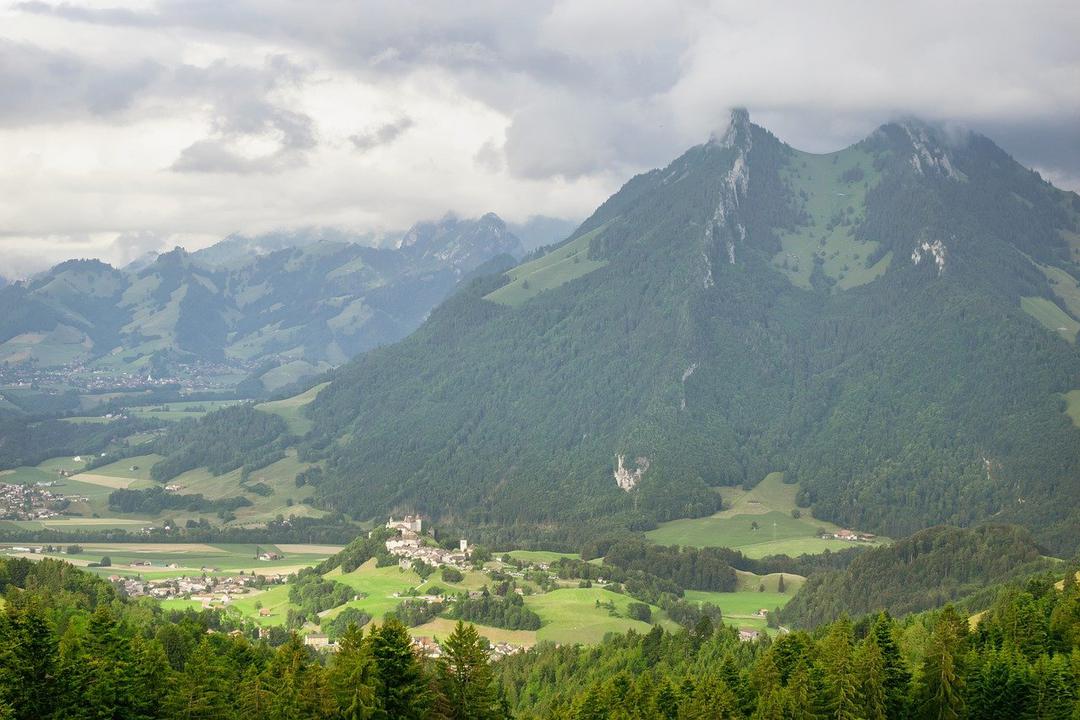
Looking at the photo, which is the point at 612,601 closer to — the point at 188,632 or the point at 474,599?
the point at 474,599

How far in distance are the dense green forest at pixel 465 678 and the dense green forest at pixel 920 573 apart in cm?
7614

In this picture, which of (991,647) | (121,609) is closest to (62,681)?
(991,647)

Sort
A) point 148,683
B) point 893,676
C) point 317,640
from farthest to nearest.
Answer: point 317,640 → point 893,676 → point 148,683

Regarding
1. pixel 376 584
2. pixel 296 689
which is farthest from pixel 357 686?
pixel 376 584

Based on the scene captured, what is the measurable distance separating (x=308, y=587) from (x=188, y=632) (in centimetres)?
9340

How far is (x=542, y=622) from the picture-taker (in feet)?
532

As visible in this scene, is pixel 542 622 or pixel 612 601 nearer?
pixel 542 622

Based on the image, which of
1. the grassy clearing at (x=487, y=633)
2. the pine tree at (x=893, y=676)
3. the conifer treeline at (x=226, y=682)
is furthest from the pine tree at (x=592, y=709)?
the grassy clearing at (x=487, y=633)

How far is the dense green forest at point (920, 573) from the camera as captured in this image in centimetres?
17025

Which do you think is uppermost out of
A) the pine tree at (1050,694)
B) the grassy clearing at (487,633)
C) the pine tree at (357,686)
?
the pine tree at (357,686)

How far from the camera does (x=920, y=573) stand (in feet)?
594

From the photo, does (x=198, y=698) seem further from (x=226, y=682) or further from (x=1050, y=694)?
(x=1050, y=694)

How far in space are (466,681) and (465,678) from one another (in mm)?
157

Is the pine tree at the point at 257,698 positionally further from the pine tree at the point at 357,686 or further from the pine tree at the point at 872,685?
the pine tree at the point at 872,685
